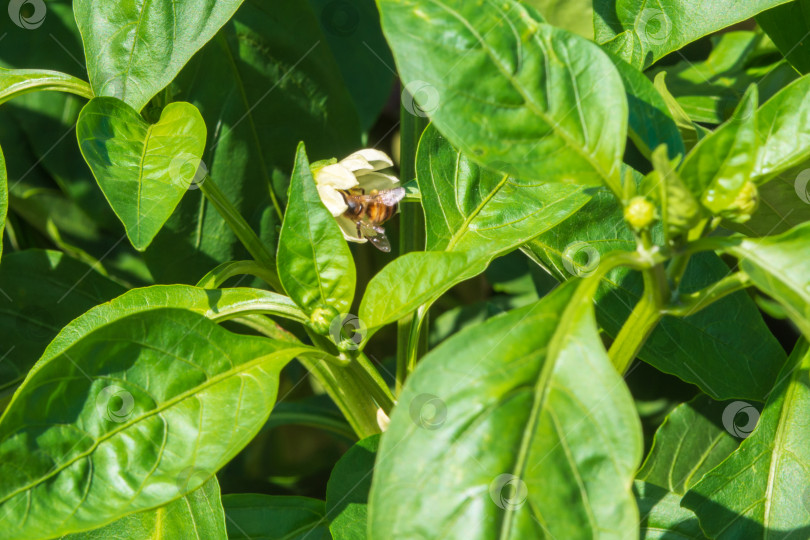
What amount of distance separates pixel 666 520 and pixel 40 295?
2.58ft

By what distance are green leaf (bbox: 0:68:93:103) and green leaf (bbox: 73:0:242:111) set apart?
6cm

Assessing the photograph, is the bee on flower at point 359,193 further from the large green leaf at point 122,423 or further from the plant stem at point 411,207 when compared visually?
the large green leaf at point 122,423

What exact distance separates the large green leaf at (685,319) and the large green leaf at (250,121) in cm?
44

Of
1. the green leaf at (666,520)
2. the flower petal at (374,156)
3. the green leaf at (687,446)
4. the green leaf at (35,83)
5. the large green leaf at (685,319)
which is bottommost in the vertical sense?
the green leaf at (687,446)

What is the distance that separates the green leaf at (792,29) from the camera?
0.77m

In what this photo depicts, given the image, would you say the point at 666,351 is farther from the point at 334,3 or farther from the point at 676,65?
the point at 334,3

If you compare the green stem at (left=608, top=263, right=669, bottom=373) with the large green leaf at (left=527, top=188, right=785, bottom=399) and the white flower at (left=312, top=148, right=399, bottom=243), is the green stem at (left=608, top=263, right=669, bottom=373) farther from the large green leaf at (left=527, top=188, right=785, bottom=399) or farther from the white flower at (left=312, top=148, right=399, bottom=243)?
the white flower at (left=312, top=148, right=399, bottom=243)

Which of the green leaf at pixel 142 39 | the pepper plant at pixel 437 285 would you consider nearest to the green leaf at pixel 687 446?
the pepper plant at pixel 437 285

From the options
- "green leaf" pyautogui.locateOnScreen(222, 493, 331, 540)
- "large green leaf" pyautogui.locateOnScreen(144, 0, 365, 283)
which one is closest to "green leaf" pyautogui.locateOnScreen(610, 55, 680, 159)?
"green leaf" pyautogui.locateOnScreen(222, 493, 331, 540)

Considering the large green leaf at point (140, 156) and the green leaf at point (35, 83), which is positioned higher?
the green leaf at point (35, 83)

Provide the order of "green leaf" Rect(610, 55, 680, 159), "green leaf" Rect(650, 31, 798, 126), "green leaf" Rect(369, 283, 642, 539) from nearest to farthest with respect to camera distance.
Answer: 1. "green leaf" Rect(369, 283, 642, 539)
2. "green leaf" Rect(610, 55, 680, 159)
3. "green leaf" Rect(650, 31, 798, 126)

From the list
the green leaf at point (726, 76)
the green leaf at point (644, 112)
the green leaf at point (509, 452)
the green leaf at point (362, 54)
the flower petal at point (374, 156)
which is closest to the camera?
the green leaf at point (509, 452)

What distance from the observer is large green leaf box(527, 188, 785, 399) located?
0.72 meters

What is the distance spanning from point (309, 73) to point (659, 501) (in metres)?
0.71
